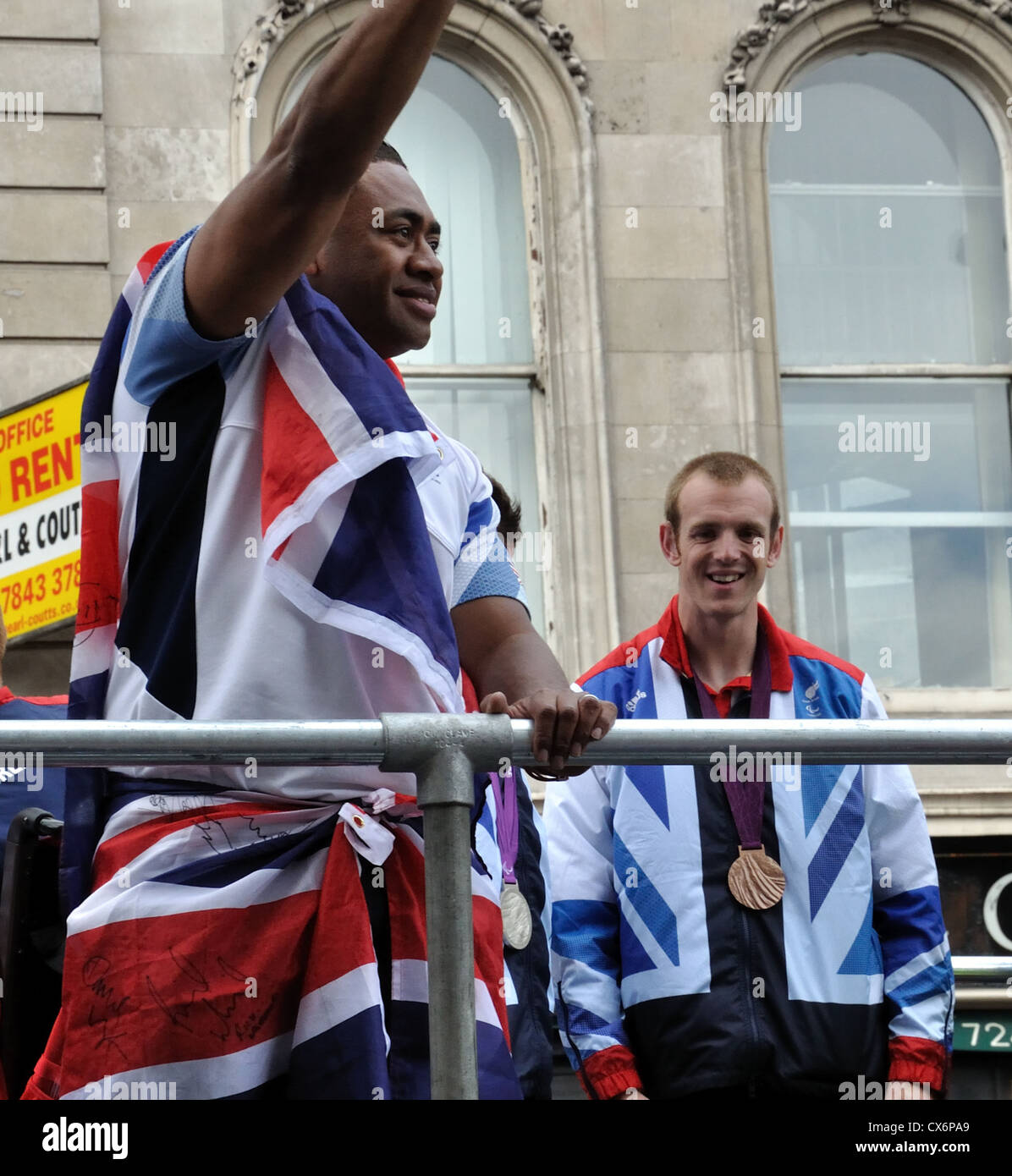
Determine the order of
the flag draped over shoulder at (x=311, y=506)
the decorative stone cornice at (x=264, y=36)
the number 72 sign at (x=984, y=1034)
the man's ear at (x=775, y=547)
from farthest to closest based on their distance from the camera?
the decorative stone cornice at (x=264, y=36) → the number 72 sign at (x=984, y=1034) → the man's ear at (x=775, y=547) → the flag draped over shoulder at (x=311, y=506)

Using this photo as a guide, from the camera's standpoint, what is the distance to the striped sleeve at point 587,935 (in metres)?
3.51

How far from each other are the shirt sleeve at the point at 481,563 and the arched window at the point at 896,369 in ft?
22.8

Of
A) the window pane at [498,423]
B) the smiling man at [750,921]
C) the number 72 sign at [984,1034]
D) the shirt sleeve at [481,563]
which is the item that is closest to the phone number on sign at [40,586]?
the window pane at [498,423]

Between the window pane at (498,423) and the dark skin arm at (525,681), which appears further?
the window pane at (498,423)

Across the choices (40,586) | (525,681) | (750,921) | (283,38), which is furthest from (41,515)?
(525,681)

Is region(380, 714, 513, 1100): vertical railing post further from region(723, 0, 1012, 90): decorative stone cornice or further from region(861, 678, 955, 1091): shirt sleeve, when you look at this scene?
region(723, 0, 1012, 90): decorative stone cornice

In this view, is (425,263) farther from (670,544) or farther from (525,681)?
(670,544)

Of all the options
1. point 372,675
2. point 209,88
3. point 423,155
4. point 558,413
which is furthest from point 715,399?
point 372,675

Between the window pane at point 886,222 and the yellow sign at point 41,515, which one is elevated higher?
the window pane at point 886,222

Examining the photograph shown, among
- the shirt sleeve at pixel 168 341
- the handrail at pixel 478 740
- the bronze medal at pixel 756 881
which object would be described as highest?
the shirt sleeve at pixel 168 341

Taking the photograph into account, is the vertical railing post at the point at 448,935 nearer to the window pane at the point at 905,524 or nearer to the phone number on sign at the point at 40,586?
the phone number on sign at the point at 40,586

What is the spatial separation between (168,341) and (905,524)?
792 centimetres

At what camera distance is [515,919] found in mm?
3814

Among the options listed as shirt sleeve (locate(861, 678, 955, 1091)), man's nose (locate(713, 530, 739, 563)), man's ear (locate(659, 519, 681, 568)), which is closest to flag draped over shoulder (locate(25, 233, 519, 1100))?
shirt sleeve (locate(861, 678, 955, 1091))
